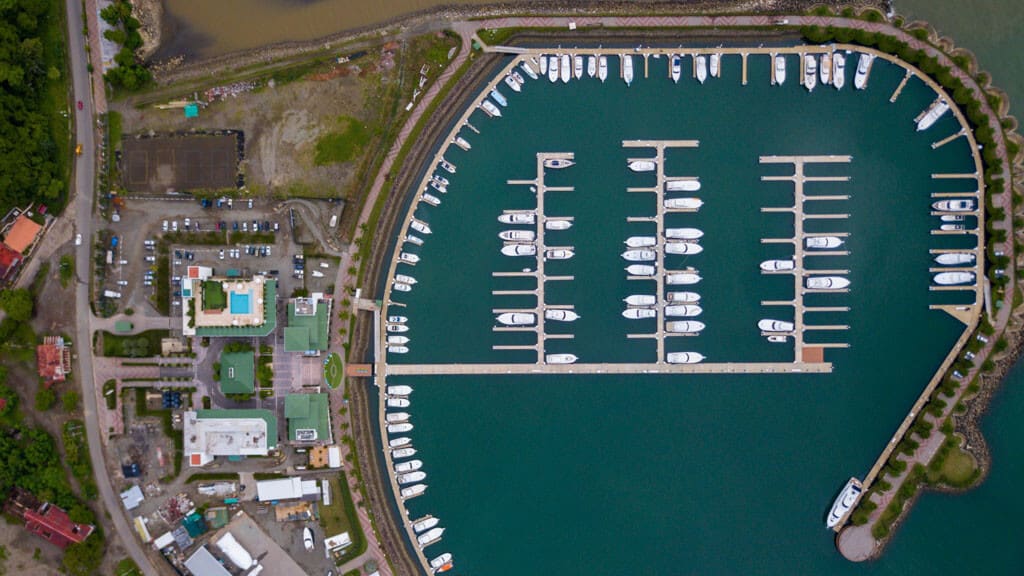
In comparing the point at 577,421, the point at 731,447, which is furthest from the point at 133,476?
the point at 731,447

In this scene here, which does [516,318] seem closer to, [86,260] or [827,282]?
[827,282]

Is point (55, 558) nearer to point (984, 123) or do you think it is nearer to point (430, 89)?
point (430, 89)

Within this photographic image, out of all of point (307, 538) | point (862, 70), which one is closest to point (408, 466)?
point (307, 538)

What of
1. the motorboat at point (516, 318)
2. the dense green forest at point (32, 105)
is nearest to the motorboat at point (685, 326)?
the motorboat at point (516, 318)

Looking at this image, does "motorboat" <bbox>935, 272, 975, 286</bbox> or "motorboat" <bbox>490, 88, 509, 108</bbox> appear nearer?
"motorboat" <bbox>935, 272, 975, 286</bbox>

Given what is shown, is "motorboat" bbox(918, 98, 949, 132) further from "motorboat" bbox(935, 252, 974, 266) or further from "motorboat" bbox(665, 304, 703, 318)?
"motorboat" bbox(665, 304, 703, 318)

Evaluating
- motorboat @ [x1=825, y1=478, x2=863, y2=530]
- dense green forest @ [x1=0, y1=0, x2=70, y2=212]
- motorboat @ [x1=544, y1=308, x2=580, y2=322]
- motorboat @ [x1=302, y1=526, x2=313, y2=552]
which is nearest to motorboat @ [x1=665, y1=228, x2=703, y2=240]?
motorboat @ [x1=544, y1=308, x2=580, y2=322]
